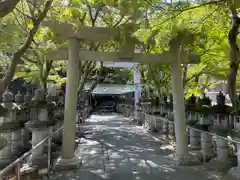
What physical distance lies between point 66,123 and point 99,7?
16.2 feet

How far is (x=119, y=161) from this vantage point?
21.7 feet

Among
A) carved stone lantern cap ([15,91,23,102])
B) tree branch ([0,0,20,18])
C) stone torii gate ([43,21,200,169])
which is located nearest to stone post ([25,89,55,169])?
stone torii gate ([43,21,200,169])

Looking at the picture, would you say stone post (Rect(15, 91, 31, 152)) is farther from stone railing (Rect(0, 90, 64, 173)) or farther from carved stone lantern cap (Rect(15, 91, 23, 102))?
stone railing (Rect(0, 90, 64, 173))

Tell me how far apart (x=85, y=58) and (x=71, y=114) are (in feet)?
4.89

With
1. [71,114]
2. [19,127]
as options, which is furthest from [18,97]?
[71,114]

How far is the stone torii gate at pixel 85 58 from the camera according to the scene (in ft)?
20.0

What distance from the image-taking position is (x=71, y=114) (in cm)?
616

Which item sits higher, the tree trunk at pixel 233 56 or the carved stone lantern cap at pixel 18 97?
the tree trunk at pixel 233 56

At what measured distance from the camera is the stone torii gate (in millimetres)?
6086

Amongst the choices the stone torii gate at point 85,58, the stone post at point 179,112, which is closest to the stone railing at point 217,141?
the stone post at point 179,112

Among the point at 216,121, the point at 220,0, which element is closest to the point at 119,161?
the point at 216,121

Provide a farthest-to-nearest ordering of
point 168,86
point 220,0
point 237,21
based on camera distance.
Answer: point 168,86
point 237,21
point 220,0

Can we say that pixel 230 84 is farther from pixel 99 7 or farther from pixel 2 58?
pixel 2 58

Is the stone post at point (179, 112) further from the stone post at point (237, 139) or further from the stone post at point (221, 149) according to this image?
the stone post at point (237, 139)
